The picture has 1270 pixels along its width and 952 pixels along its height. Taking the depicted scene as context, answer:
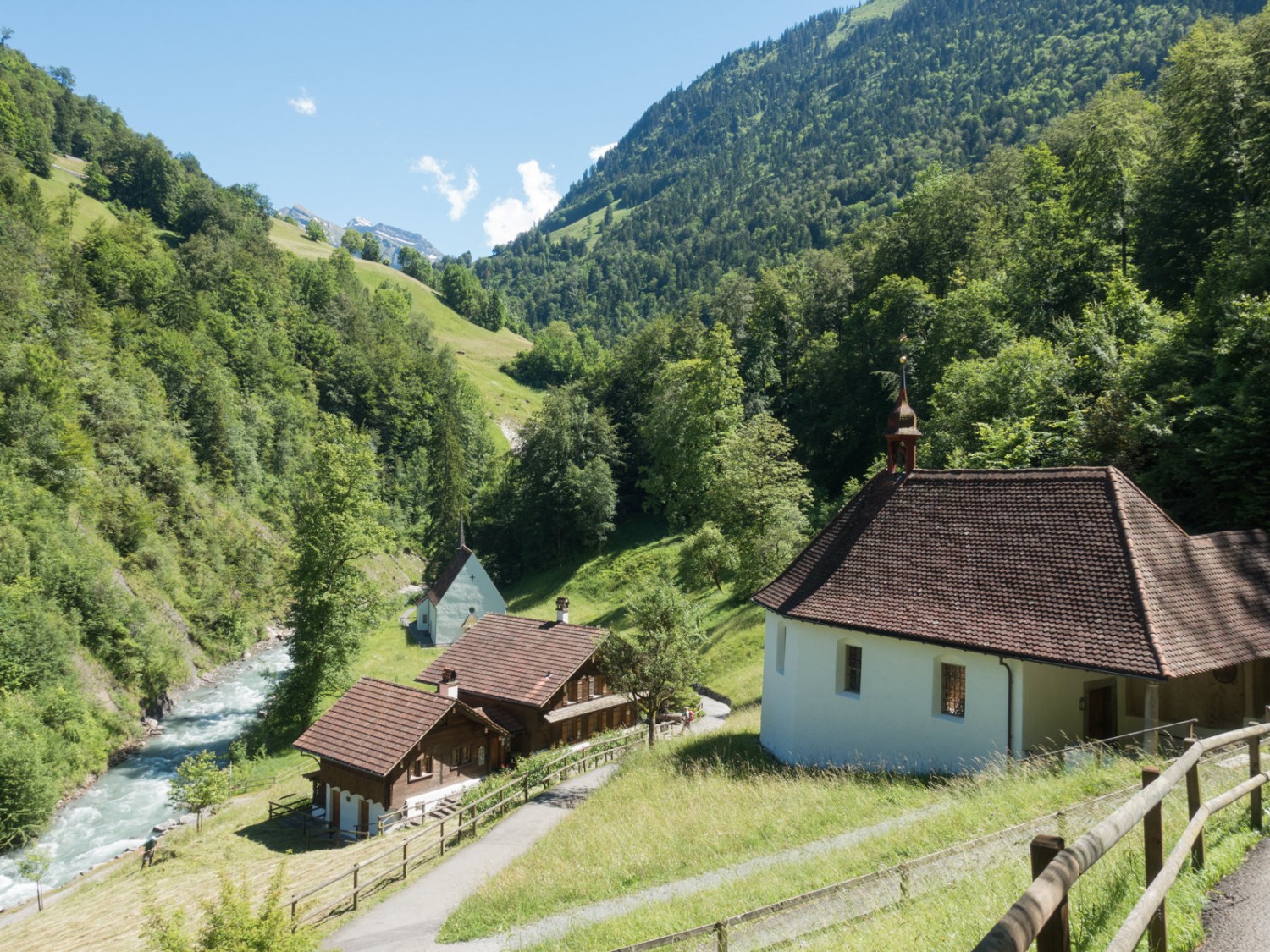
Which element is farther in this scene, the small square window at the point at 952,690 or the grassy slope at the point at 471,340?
the grassy slope at the point at 471,340

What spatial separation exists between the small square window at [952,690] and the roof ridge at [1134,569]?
409 centimetres

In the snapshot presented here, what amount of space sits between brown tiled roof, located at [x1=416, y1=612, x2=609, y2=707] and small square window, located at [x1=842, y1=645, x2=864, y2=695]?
44.5 ft

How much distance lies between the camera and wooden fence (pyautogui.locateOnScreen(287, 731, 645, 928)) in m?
19.8

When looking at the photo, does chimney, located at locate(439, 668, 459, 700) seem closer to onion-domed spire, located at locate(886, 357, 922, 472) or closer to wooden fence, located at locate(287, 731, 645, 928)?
wooden fence, located at locate(287, 731, 645, 928)

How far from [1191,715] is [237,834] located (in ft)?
97.3

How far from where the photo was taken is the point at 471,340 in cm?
16338

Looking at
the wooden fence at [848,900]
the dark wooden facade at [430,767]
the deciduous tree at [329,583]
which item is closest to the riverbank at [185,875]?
the dark wooden facade at [430,767]

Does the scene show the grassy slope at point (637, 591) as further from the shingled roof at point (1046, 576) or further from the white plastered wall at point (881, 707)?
the shingled roof at point (1046, 576)

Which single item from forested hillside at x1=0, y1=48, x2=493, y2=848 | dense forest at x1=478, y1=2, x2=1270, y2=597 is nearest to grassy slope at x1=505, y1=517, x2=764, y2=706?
dense forest at x1=478, y1=2, x2=1270, y2=597

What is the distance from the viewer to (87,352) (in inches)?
2377

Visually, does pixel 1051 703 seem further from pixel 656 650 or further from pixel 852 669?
pixel 656 650

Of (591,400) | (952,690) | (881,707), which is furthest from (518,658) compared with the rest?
(591,400)

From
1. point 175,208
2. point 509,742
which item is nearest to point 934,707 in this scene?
point 509,742

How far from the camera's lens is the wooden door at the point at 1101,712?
59.1 feet
